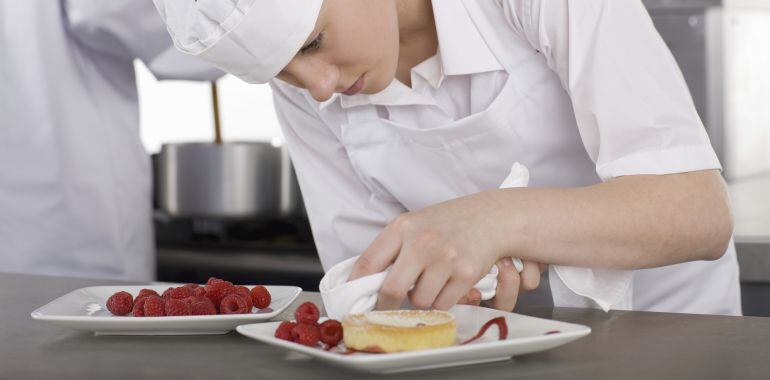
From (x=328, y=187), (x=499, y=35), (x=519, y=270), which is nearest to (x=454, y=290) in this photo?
(x=519, y=270)

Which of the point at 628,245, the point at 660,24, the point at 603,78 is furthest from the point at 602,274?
the point at 660,24

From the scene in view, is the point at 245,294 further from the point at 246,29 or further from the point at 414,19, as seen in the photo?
the point at 414,19

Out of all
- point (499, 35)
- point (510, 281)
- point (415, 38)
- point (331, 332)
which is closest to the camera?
point (331, 332)

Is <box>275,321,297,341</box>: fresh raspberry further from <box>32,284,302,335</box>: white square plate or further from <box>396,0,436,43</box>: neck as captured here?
<box>396,0,436,43</box>: neck

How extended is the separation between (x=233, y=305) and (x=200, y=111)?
2884 mm

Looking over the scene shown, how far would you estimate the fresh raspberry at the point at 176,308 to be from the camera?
1062 mm

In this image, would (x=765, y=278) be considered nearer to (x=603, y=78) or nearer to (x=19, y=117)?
(x=603, y=78)

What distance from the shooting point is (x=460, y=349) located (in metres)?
0.86

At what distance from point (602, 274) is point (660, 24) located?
8.76 feet

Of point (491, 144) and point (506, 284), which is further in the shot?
point (491, 144)

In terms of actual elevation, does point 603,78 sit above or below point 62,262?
above

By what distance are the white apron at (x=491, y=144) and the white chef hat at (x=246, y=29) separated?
0.29 m

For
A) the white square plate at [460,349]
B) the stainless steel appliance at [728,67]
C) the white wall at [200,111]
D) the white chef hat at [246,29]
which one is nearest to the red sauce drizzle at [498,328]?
the white square plate at [460,349]

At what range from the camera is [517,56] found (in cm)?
140
